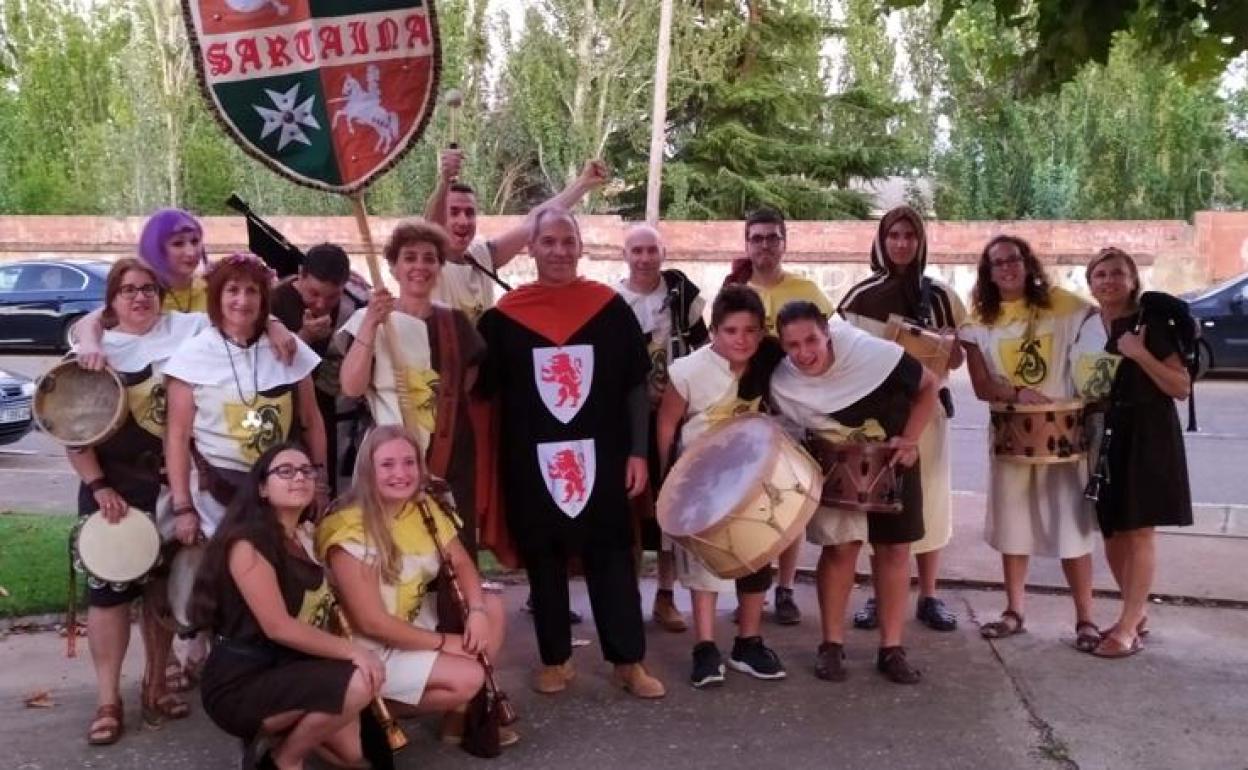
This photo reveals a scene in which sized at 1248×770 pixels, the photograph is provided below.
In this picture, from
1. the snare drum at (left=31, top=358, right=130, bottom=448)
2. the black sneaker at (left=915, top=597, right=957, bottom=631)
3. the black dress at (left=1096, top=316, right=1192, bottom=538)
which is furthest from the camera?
the black sneaker at (left=915, top=597, right=957, bottom=631)

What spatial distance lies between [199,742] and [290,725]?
771 mm

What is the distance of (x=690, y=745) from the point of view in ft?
15.0

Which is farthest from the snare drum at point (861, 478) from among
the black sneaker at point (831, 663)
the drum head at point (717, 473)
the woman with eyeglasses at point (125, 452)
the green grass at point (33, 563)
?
the green grass at point (33, 563)

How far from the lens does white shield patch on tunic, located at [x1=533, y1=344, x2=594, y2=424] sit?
5020mm

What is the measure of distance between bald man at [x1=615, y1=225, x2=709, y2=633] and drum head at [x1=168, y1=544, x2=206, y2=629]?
6.04ft

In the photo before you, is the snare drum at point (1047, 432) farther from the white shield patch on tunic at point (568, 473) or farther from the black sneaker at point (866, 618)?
the white shield patch on tunic at point (568, 473)

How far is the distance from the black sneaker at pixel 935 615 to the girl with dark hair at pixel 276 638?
2778 mm

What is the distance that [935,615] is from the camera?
19.3 feet

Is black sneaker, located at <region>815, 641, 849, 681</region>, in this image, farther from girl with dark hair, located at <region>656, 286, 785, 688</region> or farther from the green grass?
the green grass

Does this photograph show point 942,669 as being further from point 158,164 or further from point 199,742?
point 158,164

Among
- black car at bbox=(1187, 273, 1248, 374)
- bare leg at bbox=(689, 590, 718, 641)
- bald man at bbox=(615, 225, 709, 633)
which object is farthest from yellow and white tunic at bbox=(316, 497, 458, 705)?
black car at bbox=(1187, 273, 1248, 374)

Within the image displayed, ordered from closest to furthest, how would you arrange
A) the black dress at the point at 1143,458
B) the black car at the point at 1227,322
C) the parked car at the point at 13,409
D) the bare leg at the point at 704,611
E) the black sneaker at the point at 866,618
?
the bare leg at the point at 704,611, the black dress at the point at 1143,458, the black sneaker at the point at 866,618, the parked car at the point at 13,409, the black car at the point at 1227,322

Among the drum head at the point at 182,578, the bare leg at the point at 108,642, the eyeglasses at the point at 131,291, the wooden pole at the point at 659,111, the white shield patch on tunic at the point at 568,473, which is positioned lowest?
the bare leg at the point at 108,642

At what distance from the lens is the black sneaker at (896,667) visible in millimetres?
5152
